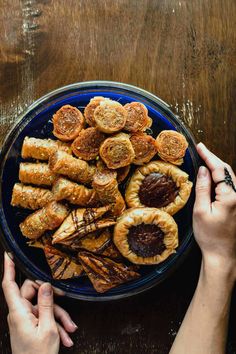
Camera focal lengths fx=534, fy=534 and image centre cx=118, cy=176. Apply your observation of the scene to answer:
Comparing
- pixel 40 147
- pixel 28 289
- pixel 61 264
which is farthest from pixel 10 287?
pixel 40 147

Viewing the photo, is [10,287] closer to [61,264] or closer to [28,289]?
[28,289]

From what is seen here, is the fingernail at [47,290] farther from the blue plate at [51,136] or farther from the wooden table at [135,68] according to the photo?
the wooden table at [135,68]

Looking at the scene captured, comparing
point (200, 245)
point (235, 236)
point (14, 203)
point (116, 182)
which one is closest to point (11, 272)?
point (14, 203)

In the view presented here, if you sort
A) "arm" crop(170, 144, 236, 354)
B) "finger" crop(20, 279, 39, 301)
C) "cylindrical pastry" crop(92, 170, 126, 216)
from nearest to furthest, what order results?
1. "cylindrical pastry" crop(92, 170, 126, 216)
2. "arm" crop(170, 144, 236, 354)
3. "finger" crop(20, 279, 39, 301)

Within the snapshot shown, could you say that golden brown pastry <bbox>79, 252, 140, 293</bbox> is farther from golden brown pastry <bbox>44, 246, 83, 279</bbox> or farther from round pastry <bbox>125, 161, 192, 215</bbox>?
round pastry <bbox>125, 161, 192, 215</bbox>

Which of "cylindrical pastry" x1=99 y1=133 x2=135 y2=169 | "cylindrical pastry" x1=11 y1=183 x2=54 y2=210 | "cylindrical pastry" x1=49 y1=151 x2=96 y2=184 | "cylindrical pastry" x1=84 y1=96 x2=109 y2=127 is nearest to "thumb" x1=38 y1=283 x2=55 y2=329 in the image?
"cylindrical pastry" x1=11 y1=183 x2=54 y2=210

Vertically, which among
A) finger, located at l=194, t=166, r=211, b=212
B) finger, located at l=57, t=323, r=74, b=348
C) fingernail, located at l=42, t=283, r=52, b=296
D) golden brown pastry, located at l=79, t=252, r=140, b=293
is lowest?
finger, located at l=57, t=323, r=74, b=348
